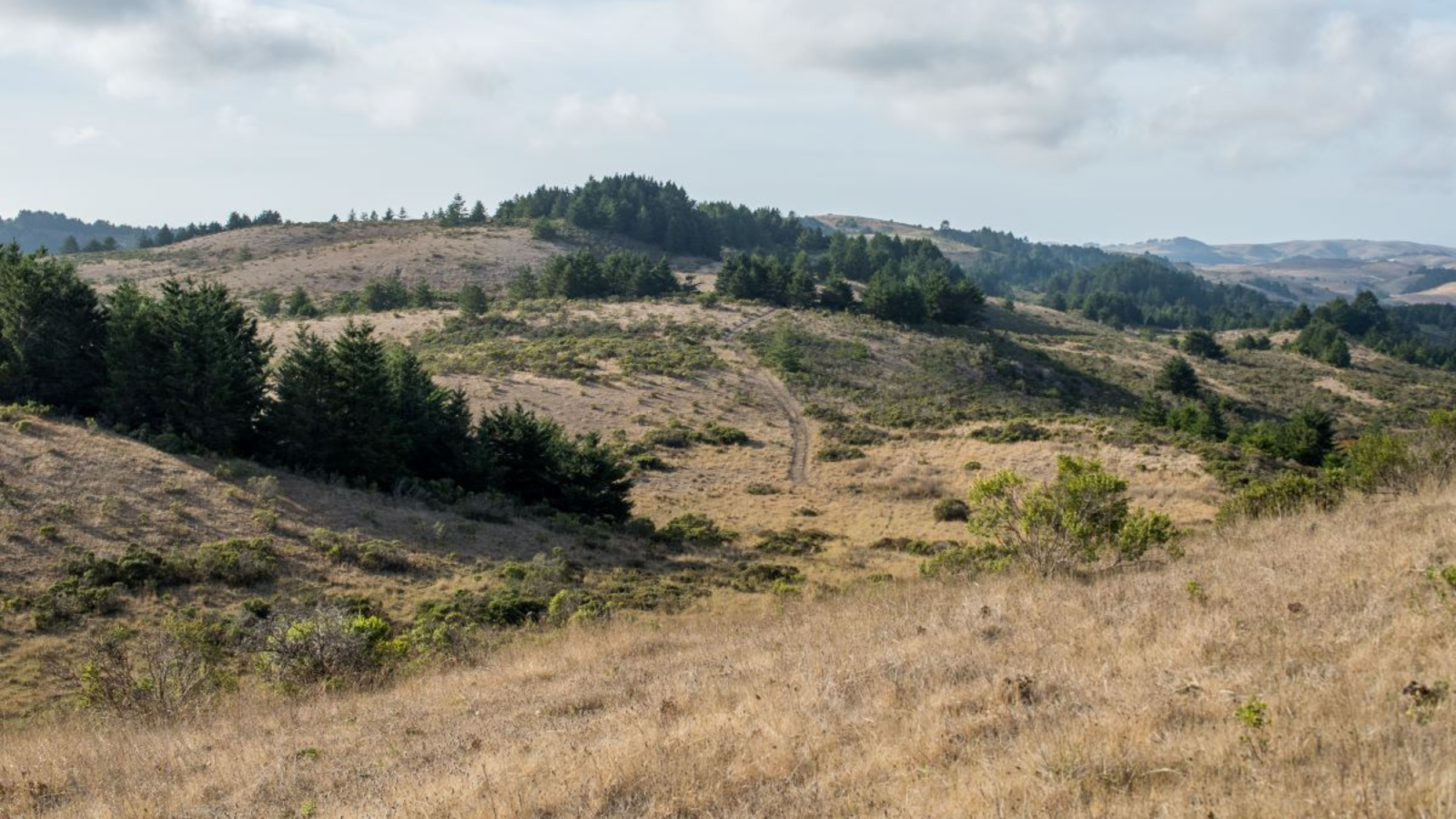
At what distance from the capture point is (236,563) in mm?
18859

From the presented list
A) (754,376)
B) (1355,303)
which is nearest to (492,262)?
(754,376)

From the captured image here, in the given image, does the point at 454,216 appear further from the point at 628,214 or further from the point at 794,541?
the point at 794,541

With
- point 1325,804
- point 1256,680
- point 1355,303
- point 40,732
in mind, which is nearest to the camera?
point 1325,804

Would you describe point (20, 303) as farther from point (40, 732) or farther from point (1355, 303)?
point (1355, 303)

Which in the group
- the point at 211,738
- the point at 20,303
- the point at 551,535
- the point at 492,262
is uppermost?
the point at 492,262

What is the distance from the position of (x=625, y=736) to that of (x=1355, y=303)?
15721 centimetres

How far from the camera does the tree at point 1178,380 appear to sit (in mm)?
72250

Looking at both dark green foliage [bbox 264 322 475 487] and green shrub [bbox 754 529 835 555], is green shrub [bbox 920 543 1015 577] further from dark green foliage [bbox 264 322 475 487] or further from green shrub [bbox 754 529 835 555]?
dark green foliage [bbox 264 322 475 487]

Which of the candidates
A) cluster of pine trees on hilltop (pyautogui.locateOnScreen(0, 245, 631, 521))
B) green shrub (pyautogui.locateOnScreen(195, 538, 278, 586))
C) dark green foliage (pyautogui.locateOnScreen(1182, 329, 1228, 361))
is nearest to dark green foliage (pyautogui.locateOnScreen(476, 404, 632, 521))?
cluster of pine trees on hilltop (pyautogui.locateOnScreen(0, 245, 631, 521))

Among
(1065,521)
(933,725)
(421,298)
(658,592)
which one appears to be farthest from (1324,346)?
(933,725)

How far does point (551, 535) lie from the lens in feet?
85.5

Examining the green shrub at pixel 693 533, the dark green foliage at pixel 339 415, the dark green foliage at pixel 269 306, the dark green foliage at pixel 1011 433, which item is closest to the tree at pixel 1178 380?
the dark green foliage at pixel 1011 433

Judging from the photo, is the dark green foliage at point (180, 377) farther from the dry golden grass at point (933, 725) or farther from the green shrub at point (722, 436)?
the green shrub at point (722, 436)

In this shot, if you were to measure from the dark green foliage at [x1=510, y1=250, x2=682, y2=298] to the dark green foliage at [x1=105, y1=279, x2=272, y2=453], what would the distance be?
58415 mm
